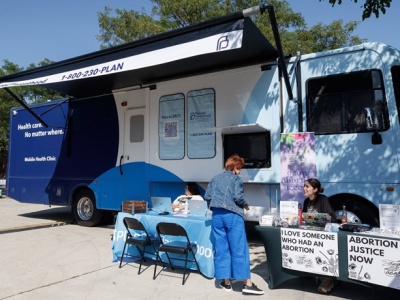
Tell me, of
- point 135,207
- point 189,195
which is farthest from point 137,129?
point 135,207

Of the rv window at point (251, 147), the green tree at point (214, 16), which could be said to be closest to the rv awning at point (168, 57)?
the rv window at point (251, 147)

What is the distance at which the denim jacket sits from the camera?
419cm

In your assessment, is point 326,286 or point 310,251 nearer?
point 310,251

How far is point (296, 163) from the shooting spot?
529 cm

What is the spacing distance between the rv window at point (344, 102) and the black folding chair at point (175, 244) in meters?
2.54

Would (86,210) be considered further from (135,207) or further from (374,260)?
(374,260)

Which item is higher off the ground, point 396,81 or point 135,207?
point 396,81

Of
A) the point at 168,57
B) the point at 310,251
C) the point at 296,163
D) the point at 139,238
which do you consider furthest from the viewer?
the point at 168,57

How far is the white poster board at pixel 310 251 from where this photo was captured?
12.3 feet

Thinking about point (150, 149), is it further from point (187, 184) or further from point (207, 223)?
point (207, 223)

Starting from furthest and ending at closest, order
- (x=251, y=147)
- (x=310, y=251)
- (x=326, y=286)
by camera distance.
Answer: (x=251, y=147) < (x=326, y=286) < (x=310, y=251)

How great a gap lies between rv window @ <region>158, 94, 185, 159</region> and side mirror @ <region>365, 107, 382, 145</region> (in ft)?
10.4

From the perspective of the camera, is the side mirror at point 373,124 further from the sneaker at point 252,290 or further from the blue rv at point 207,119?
the sneaker at point 252,290

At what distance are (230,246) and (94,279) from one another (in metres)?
1.81
